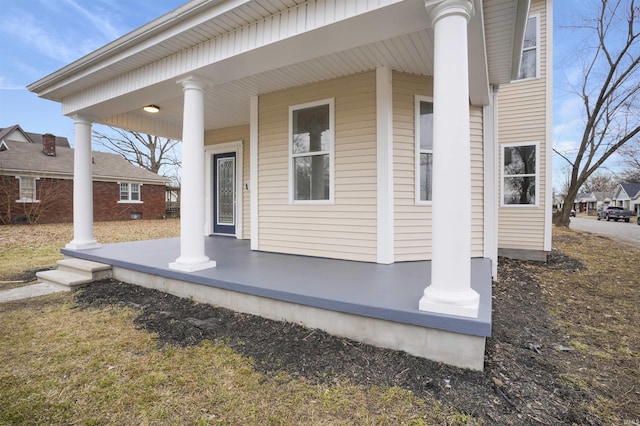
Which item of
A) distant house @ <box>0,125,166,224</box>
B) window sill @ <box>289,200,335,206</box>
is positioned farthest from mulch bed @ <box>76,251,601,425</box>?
distant house @ <box>0,125,166,224</box>

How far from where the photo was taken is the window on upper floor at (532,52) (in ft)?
23.5

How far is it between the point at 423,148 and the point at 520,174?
168 inches

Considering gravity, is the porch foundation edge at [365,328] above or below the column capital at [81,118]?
below

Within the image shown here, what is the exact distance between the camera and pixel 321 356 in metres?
2.52

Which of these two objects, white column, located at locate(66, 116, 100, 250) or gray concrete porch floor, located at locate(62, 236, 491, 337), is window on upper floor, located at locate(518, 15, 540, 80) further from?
white column, located at locate(66, 116, 100, 250)

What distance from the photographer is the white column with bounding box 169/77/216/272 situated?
395 centimetres

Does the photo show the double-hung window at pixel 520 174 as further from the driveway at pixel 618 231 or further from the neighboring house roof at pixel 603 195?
the neighboring house roof at pixel 603 195

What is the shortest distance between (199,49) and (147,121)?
4.01m

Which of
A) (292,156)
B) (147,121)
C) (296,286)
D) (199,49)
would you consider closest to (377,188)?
(292,156)

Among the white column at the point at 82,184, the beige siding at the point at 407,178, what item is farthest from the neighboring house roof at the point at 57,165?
the beige siding at the point at 407,178

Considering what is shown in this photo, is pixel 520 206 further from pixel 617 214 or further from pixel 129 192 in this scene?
pixel 617 214

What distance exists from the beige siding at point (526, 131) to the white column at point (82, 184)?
8676 mm

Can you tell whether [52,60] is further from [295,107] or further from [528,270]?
[528,270]

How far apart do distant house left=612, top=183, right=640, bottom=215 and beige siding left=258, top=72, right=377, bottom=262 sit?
154 ft
